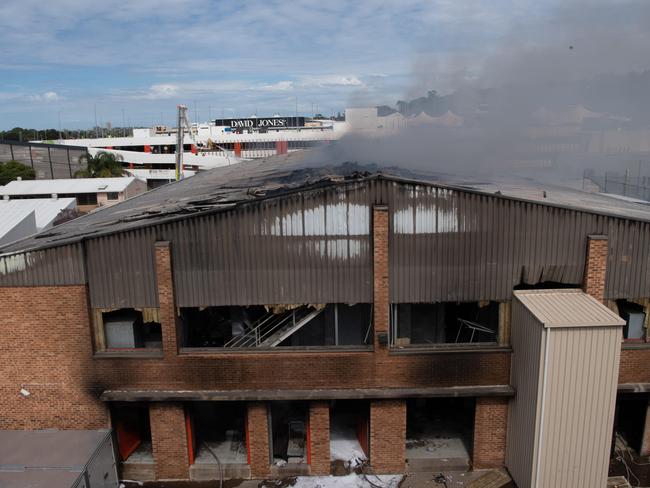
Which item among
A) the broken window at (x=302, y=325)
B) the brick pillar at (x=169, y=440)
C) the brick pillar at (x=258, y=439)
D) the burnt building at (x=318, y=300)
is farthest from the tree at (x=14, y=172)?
the brick pillar at (x=258, y=439)

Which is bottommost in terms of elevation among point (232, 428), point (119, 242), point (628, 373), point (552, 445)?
point (232, 428)

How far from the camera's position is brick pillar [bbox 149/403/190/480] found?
12070 mm

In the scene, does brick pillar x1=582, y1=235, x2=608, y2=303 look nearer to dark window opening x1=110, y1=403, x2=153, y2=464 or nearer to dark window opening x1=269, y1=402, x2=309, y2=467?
dark window opening x1=269, y1=402, x2=309, y2=467

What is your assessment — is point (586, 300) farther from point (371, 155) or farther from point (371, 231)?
point (371, 155)

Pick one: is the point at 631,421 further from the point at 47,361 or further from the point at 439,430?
the point at 47,361

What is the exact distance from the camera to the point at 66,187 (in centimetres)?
4850

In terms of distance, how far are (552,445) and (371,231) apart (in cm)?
556

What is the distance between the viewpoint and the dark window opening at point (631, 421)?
1250cm

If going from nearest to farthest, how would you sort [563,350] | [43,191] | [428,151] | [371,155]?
[563,350], [371,155], [428,151], [43,191]

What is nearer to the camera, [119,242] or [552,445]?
[552,445]

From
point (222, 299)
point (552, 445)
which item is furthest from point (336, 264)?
point (552, 445)

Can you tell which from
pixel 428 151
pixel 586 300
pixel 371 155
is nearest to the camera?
pixel 586 300

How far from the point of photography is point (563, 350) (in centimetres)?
1007

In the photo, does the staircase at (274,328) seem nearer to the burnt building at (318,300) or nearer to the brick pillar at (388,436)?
the burnt building at (318,300)
